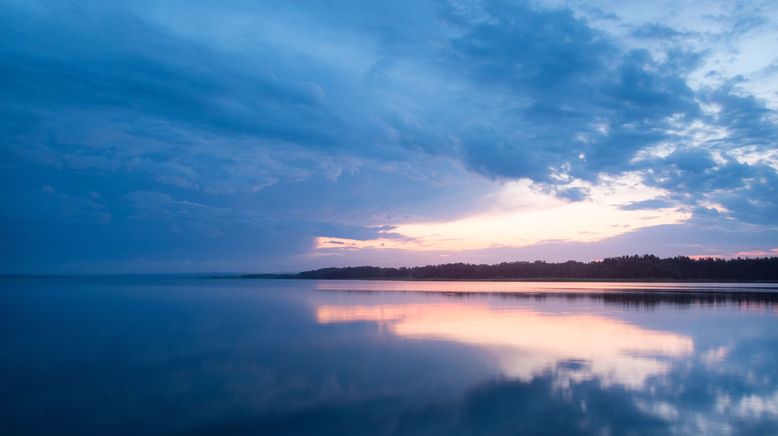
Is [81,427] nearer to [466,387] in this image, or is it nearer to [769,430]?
[466,387]

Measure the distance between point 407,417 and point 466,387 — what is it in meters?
2.55

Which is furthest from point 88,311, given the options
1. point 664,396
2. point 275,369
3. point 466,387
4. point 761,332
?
point 761,332

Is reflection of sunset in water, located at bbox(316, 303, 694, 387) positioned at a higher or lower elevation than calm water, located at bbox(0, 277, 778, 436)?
higher

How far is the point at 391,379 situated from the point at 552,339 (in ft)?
27.8

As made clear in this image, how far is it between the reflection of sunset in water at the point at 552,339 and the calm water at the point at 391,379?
0.28 feet

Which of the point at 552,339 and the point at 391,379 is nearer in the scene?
the point at 391,379

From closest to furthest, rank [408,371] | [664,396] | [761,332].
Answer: [664,396] < [408,371] < [761,332]

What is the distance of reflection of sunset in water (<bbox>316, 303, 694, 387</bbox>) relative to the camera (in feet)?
43.4

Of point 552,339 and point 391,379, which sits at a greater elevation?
point 552,339

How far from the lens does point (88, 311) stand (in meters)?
31.1

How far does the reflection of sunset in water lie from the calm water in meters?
0.09

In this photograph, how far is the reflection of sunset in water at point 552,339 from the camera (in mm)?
13242

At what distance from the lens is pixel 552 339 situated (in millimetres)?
18250

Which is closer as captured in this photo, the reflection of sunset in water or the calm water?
the calm water
